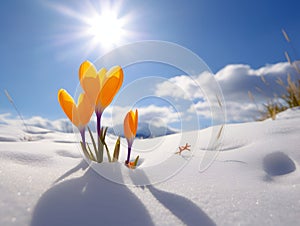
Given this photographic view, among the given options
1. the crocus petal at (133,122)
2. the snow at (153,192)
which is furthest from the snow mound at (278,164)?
the crocus petal at (133,122)

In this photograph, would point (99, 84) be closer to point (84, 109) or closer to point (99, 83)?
point (99, 83)

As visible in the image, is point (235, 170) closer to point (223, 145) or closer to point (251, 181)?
point (251, 181)

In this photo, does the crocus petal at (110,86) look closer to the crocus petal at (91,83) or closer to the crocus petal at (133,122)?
the crocus petal at (91,83)

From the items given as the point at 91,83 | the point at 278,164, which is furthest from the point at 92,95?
the point at 278,164

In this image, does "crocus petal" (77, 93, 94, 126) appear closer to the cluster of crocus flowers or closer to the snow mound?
the cluster of crocus flowers

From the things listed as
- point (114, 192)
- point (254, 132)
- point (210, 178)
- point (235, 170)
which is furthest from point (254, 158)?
point (114, 192)

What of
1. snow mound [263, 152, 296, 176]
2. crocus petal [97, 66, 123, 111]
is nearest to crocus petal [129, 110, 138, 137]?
crocus petal [97, 66, 123, 111]
